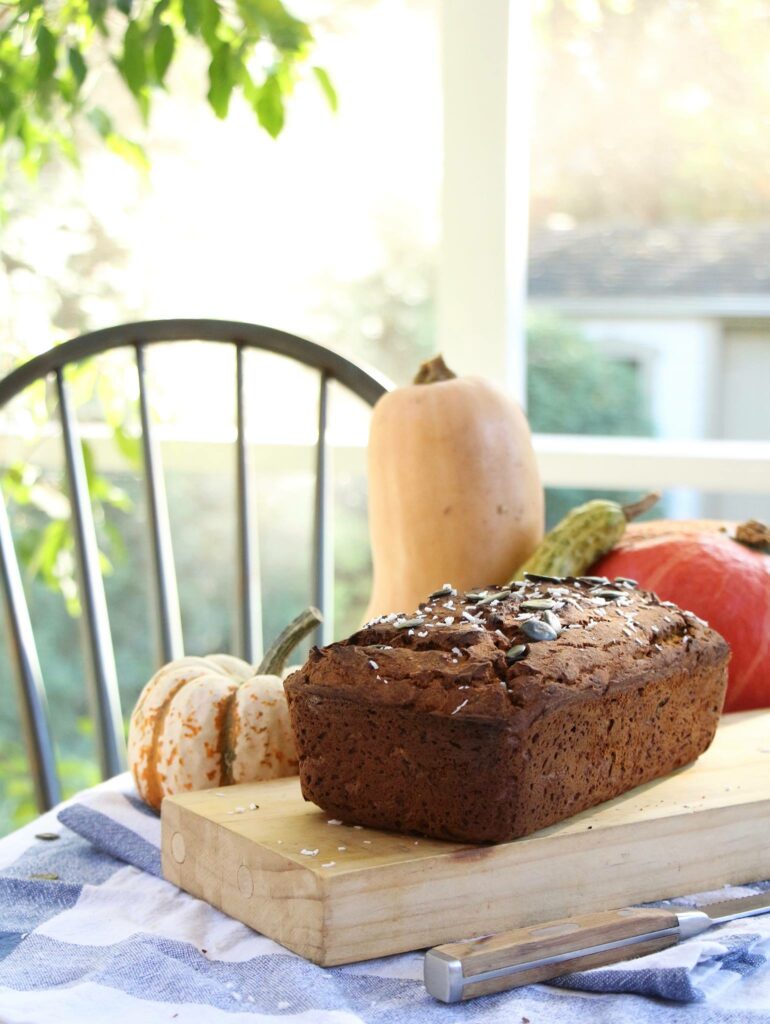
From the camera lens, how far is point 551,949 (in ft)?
2.00

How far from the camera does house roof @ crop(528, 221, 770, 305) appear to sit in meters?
2.18

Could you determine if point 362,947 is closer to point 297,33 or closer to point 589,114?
point 297,33

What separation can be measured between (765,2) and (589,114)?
341 millimetres

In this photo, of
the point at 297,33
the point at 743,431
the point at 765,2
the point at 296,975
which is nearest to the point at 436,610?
the point at 296,975

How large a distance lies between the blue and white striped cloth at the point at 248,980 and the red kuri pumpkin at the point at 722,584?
0.36 m

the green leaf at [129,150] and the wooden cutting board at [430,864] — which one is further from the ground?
the green leaf at [129,150]

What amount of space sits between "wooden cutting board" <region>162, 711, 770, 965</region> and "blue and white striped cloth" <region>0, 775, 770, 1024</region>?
0.06ft

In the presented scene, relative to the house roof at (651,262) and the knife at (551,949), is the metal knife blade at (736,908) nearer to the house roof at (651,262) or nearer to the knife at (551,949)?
the knife at (551,949)

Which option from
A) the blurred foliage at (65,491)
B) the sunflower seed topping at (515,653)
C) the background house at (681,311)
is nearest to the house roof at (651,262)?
the background house at (681,311)

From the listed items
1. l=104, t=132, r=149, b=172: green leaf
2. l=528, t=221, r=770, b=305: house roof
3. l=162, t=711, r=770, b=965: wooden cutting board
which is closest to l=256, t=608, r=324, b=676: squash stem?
l=162, t=711, r=770, b=965: wooden cutting board

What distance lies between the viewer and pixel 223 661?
0.97m

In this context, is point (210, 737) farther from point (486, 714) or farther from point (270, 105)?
point (270, 105)

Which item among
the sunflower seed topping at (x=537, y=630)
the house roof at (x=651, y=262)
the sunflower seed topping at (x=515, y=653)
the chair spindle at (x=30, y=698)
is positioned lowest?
the chair spindle at (x=30, y=698)

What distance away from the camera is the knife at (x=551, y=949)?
0.59 m
